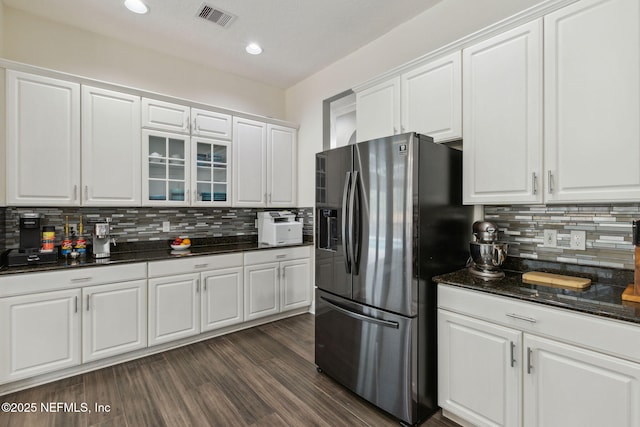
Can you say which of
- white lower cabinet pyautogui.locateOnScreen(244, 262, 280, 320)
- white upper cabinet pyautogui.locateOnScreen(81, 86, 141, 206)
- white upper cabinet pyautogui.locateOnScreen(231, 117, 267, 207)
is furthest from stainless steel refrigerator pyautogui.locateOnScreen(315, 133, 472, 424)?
white upper cabinet pyautogui.locateOnScreen(81, 86, 141, 206)

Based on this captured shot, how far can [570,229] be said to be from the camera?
188 centimetres

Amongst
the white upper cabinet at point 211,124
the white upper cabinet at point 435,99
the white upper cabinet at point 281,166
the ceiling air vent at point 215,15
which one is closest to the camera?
the white upper cabinet at point 435,99

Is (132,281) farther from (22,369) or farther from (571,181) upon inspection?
(571,181)

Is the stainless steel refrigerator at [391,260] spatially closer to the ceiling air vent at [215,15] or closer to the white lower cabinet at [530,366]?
the white lower cabinet at [530,366]

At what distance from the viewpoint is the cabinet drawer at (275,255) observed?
332 cm

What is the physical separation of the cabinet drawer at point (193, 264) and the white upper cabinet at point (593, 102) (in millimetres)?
2725

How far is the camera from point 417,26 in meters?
2.65

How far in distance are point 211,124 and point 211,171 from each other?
1.68 ft

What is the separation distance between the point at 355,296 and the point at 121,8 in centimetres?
301

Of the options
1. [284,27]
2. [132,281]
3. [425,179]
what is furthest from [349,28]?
[132,281]

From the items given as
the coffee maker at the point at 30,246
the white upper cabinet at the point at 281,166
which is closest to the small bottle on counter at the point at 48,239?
the coffee maker at the point at 30,246

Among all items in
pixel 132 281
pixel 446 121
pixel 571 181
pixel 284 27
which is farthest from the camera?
pixel 284 27

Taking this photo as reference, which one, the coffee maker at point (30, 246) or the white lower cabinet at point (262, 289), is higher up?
the coffee maker at point (30, 246)

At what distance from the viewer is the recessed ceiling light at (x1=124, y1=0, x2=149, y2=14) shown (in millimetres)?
2416
